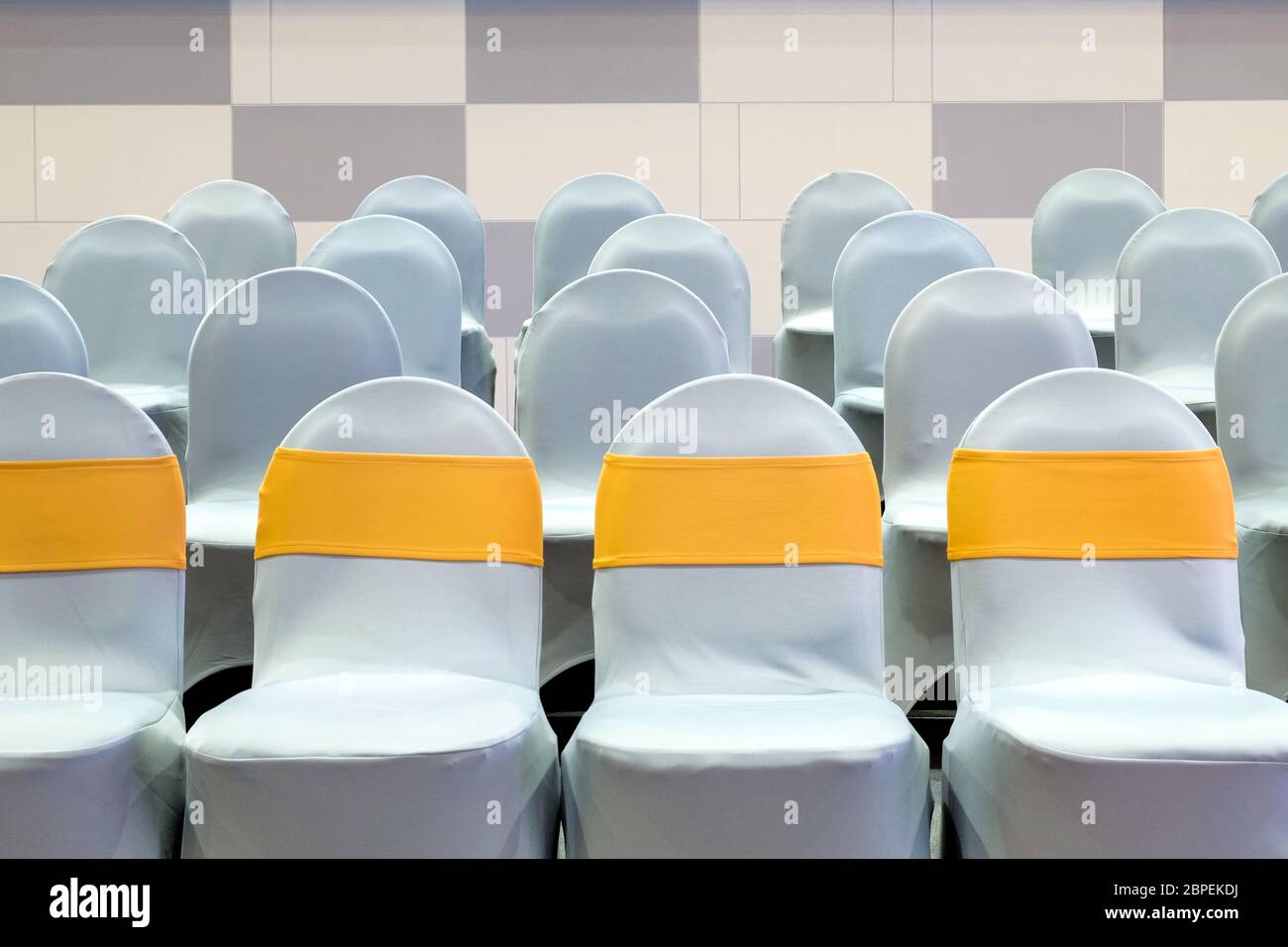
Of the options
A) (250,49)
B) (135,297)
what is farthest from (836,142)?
(135,297)

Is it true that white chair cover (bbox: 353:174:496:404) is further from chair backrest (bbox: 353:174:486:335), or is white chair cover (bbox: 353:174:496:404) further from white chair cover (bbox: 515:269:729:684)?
white chair cover (bbox: 515:269:729:684)

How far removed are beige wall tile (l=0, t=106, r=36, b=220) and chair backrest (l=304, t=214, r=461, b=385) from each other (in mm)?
2197

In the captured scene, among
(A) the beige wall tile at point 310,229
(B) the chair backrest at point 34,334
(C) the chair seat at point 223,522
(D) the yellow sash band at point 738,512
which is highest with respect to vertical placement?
(A) the beige wall tile at point 310,229

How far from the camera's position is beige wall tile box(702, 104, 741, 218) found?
4.87 metres

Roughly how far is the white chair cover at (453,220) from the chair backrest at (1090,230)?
1541 mm

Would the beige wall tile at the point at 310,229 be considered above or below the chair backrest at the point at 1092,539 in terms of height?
above

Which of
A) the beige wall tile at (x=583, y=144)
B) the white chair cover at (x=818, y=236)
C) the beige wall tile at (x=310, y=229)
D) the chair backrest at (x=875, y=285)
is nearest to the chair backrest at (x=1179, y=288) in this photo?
the chair backrest at (x=875, y=285)

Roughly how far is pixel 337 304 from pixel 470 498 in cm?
76

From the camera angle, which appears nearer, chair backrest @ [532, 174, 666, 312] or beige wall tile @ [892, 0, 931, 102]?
chair backrest @ [532, 174, 666, 312]

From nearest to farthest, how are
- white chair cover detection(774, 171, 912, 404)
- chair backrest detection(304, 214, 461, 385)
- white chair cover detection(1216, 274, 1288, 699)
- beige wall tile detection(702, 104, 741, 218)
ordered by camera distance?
white chair cover detection(1216, 274, 1288, 699) < chair backrest detection(304, 214, 461, 385) < white chair cover detection(774, 171, 912, 404) < beige wall tile detection(702, 104, 741, 218)

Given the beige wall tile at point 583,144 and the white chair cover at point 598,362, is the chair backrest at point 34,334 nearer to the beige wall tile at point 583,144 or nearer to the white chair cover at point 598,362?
the white chair cover at point 598,362

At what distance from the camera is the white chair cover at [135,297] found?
324cm

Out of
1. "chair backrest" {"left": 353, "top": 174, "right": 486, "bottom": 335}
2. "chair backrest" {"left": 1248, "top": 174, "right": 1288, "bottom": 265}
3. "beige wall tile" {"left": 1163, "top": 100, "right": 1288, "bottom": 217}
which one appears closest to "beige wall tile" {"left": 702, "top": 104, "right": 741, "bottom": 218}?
"chair backrest" {"left": 353, "top": 174, "right": 486, "bottom": 335}

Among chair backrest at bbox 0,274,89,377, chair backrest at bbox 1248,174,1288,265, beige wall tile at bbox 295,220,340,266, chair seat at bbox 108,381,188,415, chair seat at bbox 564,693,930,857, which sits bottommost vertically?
chair seat at bbox 564,693,930,857
